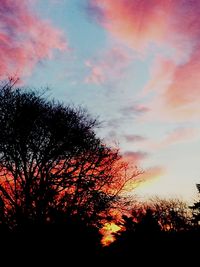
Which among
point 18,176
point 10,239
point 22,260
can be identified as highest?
point 18,176

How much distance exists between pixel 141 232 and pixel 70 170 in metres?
19.7

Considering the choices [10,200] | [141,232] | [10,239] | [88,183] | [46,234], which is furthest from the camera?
[88,183]

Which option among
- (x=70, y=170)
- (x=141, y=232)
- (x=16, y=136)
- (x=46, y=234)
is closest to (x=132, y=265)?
(x=141, y=232)

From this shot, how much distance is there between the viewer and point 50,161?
2300 centimetres

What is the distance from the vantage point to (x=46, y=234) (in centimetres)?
935

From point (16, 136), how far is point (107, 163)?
7.31 metres

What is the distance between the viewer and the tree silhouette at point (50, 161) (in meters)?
21.4

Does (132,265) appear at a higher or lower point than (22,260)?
lower

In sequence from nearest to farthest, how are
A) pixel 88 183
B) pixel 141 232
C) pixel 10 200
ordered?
1. pixel 141 232
2. pixel 10 200
3. pixel 88 183

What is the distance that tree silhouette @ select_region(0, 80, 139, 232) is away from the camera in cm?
2138

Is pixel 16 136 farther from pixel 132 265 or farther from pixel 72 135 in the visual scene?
pixel 132 265

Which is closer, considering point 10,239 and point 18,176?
point 10,239

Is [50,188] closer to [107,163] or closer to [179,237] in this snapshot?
[107,163]

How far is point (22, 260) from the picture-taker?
31.5 ft
